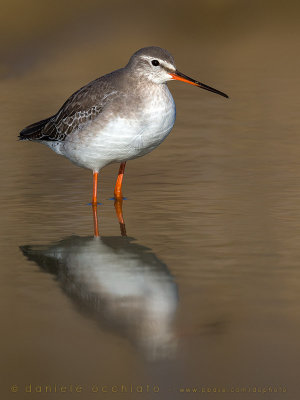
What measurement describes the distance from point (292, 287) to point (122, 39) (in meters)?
17.9

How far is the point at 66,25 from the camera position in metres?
25.4

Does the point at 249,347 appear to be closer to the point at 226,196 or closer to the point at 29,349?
the point at 29,349

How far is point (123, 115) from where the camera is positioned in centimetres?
1045

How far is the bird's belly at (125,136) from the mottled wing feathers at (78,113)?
0.22 metres

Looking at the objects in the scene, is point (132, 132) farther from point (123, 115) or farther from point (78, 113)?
point (78, 113)

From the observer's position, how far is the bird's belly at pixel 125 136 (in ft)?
34.2

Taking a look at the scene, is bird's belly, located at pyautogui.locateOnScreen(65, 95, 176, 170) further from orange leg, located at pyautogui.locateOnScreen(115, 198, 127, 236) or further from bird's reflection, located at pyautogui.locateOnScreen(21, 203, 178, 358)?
bird's reflection, located at pyautogui.locateOnScreen(21, 203, 178, 358)

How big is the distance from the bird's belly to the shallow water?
0.60 m

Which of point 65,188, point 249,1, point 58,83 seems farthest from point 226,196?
point 249,1

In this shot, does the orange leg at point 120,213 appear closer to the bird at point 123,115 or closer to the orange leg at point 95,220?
the bird at point 123,115

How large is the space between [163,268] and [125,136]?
2.56m

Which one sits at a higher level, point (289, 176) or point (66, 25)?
point (66, 25)

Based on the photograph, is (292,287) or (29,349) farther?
(292,287)

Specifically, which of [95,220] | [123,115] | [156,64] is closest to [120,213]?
[95,220]
